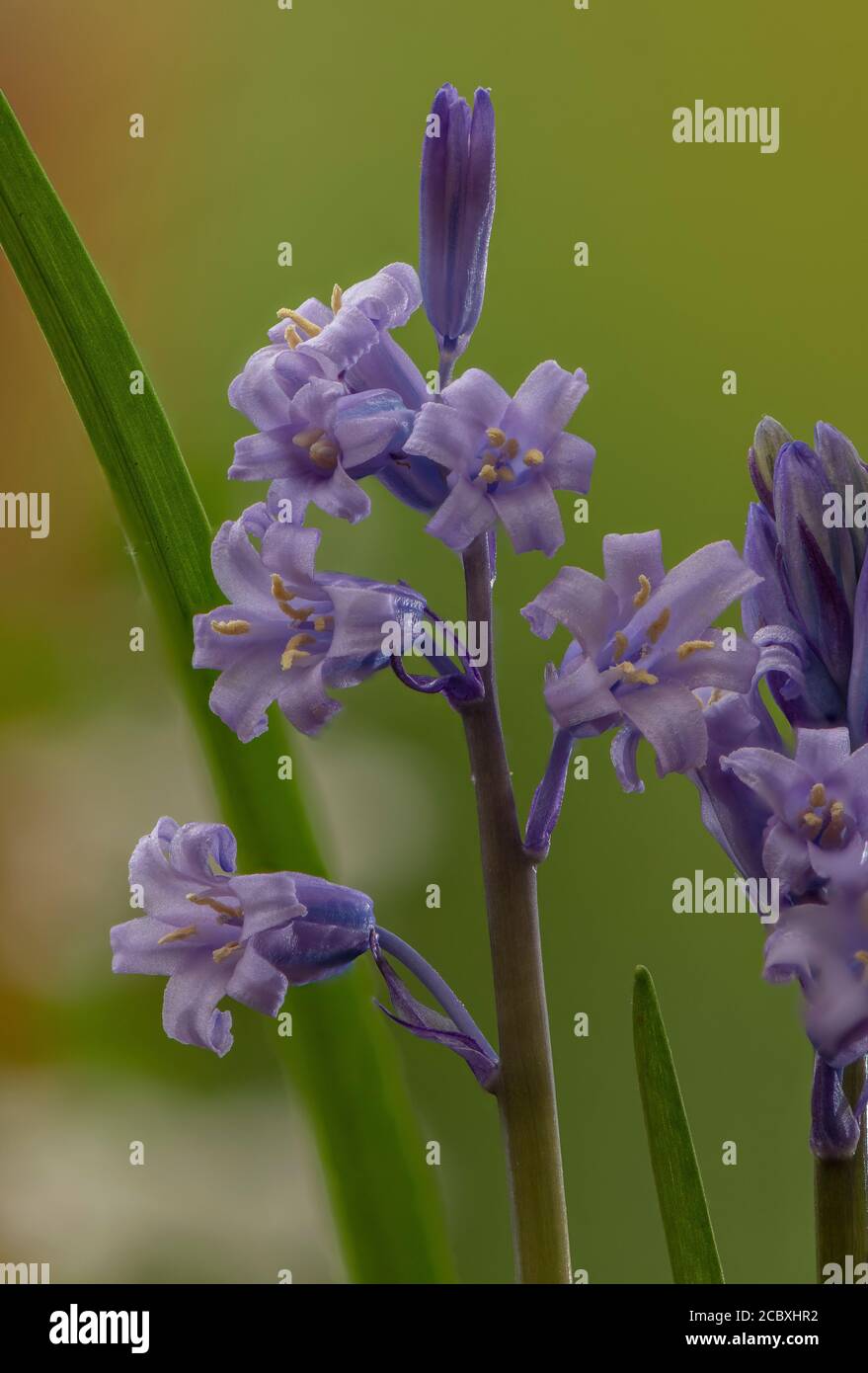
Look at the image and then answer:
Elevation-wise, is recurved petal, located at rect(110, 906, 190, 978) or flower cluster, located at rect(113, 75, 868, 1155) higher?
flower cluster, located at rect(113, 75, 868, 1155)

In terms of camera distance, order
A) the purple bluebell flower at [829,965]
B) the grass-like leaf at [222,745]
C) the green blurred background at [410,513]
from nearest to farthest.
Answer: the purple bluebell flower at [829,965]
the grass-like leaf at [222,745]
the green blurred background at [410,513]

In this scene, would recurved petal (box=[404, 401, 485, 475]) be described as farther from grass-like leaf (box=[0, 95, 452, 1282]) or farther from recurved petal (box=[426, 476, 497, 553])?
grass-like leaf (box=[0, 95, 452, 1282])

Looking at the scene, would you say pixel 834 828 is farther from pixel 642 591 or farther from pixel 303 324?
pixel 303 324

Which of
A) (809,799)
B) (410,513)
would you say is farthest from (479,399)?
(410,513)

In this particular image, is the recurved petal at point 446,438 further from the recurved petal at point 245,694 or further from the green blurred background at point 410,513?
the green blurred background at point 410,513

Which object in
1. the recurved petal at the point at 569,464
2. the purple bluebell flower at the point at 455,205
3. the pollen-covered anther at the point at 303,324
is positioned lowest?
the recurved petal at the point at 569,464

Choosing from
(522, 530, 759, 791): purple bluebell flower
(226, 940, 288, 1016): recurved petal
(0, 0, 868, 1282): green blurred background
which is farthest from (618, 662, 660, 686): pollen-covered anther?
(0, 0, 868, 1282): green blurred background

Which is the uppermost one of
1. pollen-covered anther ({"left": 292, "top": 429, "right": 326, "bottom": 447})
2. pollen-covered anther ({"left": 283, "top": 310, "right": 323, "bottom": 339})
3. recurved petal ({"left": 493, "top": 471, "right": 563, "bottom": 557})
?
pollen-covered anther ({"left": 283, "top": 310, "right": 323, "bottom": 339})

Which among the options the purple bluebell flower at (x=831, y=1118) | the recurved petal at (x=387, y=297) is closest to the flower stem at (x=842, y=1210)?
the purple bluebell flower at (x=831, y=1118)
